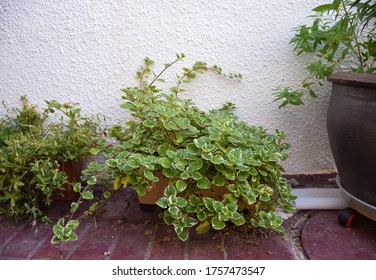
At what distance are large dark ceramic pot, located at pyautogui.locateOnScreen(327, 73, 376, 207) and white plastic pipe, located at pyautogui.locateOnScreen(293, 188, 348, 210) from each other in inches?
7.1

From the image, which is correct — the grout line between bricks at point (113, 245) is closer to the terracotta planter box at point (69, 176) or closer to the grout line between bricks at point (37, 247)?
the grout line between bricks at point (37, 247)

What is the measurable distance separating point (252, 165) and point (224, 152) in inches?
4.4

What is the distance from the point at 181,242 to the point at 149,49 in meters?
0.97

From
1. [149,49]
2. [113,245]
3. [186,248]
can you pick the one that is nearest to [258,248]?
[186,248]

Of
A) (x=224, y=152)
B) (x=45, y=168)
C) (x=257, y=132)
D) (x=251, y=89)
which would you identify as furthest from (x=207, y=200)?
(x=251, y=89)

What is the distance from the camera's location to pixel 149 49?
162cm

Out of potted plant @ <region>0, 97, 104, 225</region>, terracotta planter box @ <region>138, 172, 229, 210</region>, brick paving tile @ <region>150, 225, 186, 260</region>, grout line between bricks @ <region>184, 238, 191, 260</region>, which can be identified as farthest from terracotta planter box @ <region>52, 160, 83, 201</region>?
grout line between bricks @ <region>184, 238, 191, 260</region>

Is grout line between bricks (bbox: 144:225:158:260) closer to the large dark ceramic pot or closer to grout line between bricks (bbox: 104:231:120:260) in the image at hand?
grout line between bricks (bbox: 104:231:120:260)

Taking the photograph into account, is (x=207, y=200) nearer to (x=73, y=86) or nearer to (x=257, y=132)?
(x=257, y=132)

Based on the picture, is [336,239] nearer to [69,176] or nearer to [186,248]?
[186,248]

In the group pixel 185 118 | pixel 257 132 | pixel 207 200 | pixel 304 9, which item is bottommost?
pixel 207 200

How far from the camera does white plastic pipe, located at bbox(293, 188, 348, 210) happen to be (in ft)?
4.68

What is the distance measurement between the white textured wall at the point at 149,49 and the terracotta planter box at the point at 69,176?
336 mm

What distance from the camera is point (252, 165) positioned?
3.75 ft
